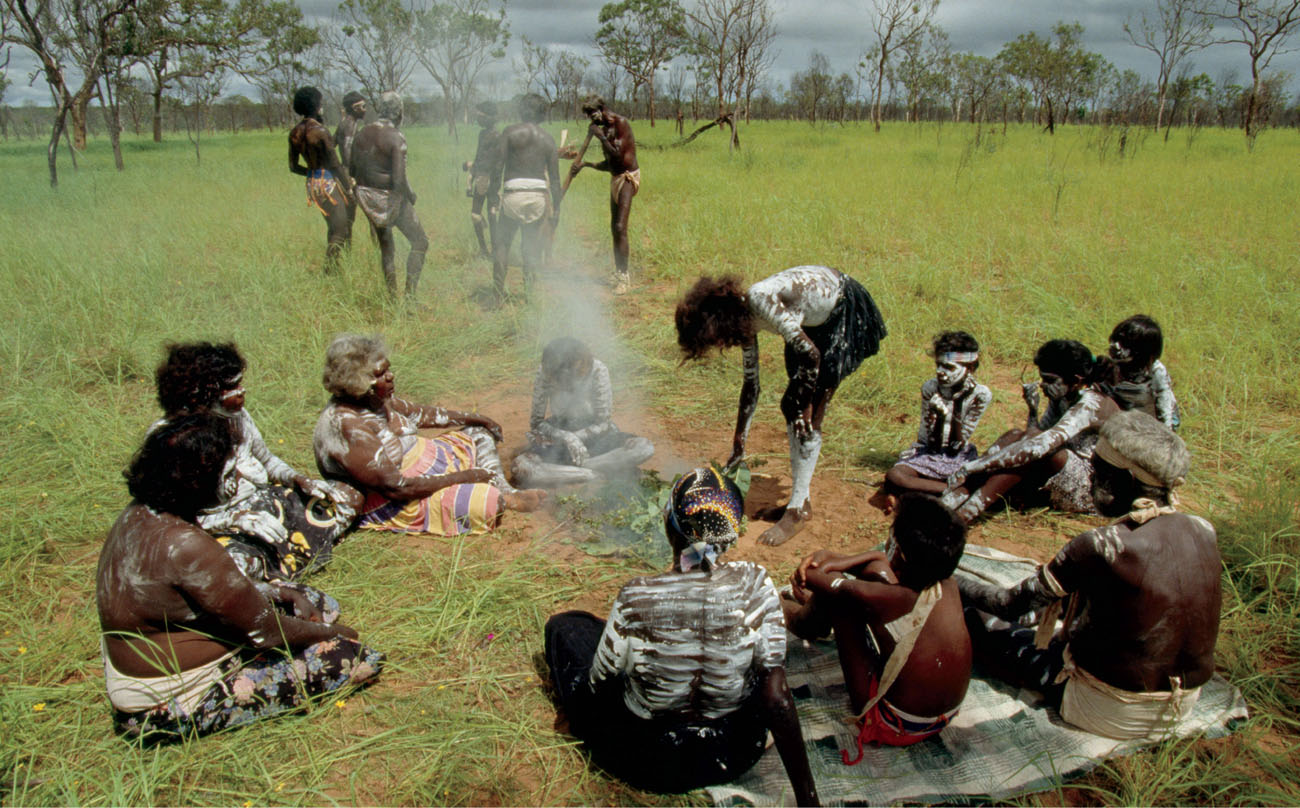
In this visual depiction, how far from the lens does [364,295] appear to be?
21.3 feet

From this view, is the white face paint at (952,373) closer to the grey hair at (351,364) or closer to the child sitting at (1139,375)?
the child sitting at (1139,375)

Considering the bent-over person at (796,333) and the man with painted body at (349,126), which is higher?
the man with painted body at (349,126)

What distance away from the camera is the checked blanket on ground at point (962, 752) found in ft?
6.89

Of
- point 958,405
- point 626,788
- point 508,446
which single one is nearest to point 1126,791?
point 626,788

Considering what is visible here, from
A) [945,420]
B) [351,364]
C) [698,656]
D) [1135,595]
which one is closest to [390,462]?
[351,364]

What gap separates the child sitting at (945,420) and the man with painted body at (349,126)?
5.28m

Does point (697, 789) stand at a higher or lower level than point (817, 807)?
lower

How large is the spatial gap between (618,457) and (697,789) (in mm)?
2145

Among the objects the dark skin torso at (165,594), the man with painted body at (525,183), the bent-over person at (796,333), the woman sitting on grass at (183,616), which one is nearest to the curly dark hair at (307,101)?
the man with painted body at (525,183)

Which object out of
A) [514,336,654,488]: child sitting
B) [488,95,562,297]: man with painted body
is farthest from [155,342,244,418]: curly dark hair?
[488,95,562,297]: man with painted body

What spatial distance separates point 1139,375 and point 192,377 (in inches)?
167

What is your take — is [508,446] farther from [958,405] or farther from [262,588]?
[958,405]

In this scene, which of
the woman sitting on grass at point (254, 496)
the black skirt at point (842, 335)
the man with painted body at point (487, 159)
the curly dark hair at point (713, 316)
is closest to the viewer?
the woman sitting on grass at point (254, 496)

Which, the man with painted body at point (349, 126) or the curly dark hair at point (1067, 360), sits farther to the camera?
the man with painted body at point (349, 126)
